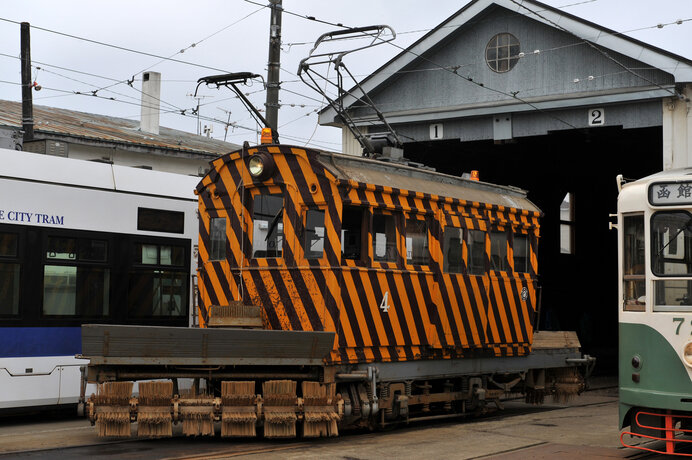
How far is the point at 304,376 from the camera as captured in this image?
11109 millimetres

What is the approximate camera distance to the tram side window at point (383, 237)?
11.8 meters

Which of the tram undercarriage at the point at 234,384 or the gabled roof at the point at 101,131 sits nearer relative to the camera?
the tram undercarriage at the point at 234,384

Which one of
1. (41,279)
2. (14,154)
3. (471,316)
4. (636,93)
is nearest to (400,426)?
(471,316)

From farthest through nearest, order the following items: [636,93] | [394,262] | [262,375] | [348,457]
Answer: [636,93] → [394,262] → [262,375] → [348,457]

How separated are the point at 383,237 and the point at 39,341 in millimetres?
4969

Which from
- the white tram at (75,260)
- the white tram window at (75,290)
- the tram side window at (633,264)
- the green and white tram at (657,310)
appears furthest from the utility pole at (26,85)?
the green and white tram at (657,310)

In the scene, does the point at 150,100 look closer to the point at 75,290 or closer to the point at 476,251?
the point at 75,290

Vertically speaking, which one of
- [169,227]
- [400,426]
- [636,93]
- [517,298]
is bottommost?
[400,426]

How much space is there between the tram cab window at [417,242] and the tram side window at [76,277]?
462 cm

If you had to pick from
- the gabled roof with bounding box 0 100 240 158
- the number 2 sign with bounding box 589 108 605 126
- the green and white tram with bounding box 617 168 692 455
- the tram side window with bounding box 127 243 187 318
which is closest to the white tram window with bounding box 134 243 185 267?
the tram side window with bounding box 127 243 187 318

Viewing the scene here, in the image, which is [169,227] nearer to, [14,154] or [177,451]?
[14,154]

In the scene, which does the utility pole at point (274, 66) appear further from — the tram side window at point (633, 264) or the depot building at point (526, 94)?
the tram side window at point (633, 264)

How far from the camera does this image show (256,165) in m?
12.0

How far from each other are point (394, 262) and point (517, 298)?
342 centimetres
